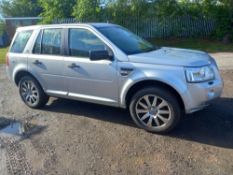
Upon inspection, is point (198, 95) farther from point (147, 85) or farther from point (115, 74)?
point (115, 74)

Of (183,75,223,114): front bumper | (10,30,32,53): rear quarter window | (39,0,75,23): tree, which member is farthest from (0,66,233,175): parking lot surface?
(39,0,75,23): tree

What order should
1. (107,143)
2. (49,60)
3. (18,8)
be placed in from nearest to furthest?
(107,143) → (49,60) → (18,8)

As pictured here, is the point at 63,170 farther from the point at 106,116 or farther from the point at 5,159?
the point at 106,116

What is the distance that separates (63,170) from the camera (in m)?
4.31

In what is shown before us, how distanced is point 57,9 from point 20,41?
575 inches

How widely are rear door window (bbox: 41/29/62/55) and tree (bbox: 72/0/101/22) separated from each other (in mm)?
12287

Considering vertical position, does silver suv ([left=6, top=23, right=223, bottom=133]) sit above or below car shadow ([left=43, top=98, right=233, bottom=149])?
above

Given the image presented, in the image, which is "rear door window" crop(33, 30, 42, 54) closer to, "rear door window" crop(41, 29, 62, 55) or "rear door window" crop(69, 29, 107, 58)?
"rear door window" crop(41, 29, 62, 55)

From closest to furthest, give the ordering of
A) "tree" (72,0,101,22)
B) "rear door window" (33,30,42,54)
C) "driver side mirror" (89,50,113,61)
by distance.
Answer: "driver side mirror" (89,50,113,61)
"rear door window" (33,30,42,54)
"tree" (72,0,101,22)

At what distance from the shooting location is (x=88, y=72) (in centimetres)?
573

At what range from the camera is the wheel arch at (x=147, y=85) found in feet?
16.7

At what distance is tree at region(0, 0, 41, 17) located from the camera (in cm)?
3928

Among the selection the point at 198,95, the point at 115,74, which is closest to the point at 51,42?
the point at 115,74

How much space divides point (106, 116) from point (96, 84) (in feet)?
2.78
